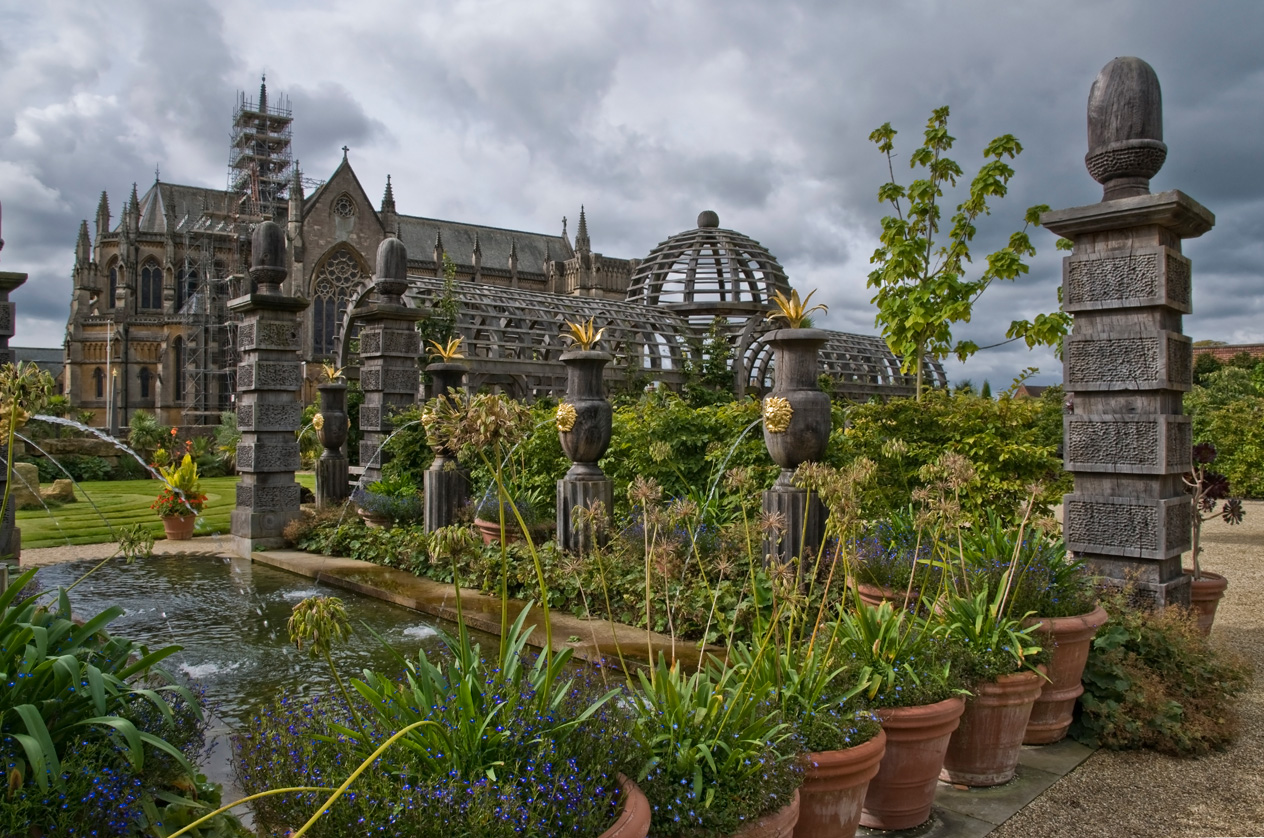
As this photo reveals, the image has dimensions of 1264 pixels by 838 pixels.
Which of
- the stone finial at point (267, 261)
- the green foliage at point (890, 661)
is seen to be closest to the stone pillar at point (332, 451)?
the stone finial at point (267, 261)

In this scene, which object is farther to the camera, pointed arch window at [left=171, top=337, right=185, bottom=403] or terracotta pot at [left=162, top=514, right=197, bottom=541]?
pointed arch window at [left=171, top=337, right=185, bottom=403]

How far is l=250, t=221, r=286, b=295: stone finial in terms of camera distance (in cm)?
1009

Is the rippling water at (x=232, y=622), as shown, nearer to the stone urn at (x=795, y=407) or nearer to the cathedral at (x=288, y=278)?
the stone urn at (x=795, y=407)

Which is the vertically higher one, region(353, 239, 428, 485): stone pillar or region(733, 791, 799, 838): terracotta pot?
region(353, 239, 428, 485): stone pillar

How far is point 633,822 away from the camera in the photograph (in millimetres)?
2230

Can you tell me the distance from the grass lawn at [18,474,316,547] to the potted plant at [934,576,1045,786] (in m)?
8.62

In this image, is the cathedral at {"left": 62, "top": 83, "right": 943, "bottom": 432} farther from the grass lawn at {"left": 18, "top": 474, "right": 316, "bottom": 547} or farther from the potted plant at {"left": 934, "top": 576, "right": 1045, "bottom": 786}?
the potted plant at {"left": 934, "top": 576, "right": 1045, "bottom": 786}

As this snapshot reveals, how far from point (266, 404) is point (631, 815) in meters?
9.05

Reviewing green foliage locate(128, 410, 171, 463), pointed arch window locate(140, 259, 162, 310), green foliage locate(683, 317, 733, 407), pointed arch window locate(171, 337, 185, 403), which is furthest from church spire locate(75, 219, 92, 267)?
green foliage locate(683, 317, 733, 407)

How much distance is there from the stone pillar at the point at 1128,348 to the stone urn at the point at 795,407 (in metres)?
1.56

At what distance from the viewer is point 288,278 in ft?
139

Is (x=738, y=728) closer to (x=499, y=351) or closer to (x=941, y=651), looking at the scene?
(x=941, y=651)

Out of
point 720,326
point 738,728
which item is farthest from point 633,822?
point 720,326

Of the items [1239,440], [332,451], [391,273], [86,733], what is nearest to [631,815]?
[86,733]
